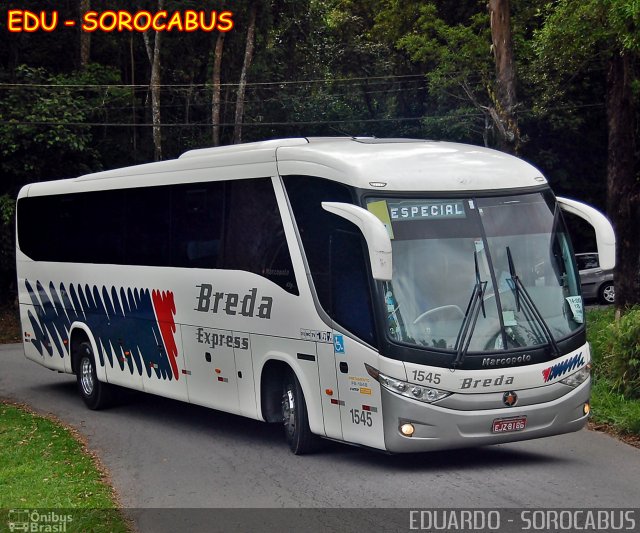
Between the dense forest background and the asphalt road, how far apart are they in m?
13.3

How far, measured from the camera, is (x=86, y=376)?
17141 mm

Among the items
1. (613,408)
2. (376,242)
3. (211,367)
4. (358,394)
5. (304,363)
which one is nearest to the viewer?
(376,242)

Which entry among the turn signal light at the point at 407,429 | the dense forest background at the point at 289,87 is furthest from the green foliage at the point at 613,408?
the dense forest background at the point at 289,87

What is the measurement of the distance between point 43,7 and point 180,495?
33780 mm

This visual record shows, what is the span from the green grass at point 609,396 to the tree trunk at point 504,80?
6.24m

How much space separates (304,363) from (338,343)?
74 centimetres

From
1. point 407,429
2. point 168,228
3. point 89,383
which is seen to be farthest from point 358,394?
point 89,383

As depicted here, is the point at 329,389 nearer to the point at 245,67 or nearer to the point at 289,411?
the point at 289,411

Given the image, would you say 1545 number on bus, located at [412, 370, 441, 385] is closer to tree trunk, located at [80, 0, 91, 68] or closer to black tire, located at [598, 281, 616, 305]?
black tire, located at [598, 281, 616, 305]

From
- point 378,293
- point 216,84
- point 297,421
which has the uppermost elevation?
point 216,84

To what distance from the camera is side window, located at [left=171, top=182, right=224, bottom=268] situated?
13.3 m

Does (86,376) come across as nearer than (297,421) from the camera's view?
No

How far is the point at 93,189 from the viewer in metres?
16.8

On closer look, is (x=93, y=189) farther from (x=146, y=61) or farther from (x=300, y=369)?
(x=146, y=61)
